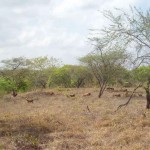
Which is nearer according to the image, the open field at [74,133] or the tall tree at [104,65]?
the open field at [74,133]

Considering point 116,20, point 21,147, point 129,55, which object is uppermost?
point 116,20

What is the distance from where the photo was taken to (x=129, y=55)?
14.5 m

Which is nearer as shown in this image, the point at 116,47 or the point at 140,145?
the point at 140,145

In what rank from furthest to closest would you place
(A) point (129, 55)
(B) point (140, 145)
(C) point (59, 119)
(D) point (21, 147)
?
(C) point (59, 119), (A) point (129, 55), (D) point (21, 147), (B) point (140, 145)

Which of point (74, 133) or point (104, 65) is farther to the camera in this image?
point (104, 65)

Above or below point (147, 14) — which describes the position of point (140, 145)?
below

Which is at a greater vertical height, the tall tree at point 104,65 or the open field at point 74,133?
the tall tree at point 104,65

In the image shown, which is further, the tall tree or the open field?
the tall tree

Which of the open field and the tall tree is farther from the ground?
the tall tree

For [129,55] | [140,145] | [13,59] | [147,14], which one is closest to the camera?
[140,145]

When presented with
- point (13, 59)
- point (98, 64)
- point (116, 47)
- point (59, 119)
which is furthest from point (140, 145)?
point (13, 59)

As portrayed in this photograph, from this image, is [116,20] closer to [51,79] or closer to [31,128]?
[31,128]

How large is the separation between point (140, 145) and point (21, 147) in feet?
10.8

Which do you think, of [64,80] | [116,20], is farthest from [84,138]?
[64,80]
